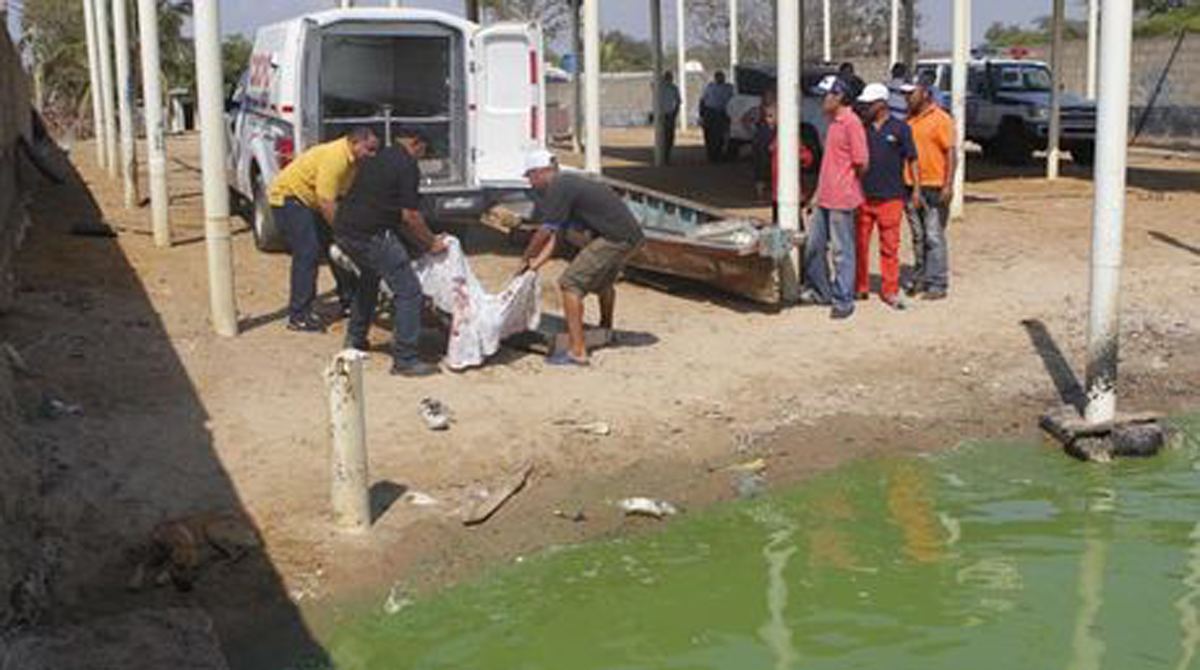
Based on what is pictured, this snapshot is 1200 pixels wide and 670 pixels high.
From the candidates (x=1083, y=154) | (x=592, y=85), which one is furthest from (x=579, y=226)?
(x=1083, y=154)

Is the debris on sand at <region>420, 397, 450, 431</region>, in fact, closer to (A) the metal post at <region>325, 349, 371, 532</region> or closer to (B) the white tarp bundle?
(B) the white tarp bundle

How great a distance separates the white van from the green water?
6369mm

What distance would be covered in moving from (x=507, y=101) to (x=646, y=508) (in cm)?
677

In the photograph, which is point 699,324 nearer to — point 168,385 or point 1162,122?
point 168,385

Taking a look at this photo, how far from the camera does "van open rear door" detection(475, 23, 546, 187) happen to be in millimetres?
13219

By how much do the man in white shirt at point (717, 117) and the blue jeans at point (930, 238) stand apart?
12763 millimetres

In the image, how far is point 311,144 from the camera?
502 inches

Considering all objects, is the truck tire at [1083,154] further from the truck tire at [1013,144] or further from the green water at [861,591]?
the green water at [861,591]

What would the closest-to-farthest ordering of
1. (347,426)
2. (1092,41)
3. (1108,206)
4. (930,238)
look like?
1. (347,426)
2. (1108,206)
3. (930,238)
4. (1092,41)

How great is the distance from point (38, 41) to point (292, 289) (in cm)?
3921

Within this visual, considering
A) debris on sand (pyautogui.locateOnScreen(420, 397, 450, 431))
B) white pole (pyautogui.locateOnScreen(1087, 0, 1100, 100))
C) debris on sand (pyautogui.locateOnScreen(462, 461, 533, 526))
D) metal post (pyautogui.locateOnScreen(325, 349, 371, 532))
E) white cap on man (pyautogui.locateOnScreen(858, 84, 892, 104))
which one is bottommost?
debris on sand (pyautogui.locateOnScreen(462, 461, 533, 526))

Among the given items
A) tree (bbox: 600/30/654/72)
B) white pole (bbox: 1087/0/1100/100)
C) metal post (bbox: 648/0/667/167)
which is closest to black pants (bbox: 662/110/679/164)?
metal post (bbox: 648/0/667/167)

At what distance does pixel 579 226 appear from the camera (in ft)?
32.6

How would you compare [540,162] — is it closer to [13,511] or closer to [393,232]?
[393,232]
